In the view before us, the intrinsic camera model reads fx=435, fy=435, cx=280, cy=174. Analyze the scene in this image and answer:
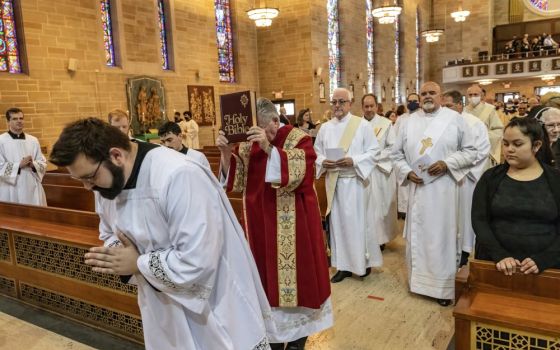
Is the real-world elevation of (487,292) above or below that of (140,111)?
below

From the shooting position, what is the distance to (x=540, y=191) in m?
2.38

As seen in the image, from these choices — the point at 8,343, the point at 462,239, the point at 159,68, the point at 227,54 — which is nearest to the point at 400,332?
the point at 462,239

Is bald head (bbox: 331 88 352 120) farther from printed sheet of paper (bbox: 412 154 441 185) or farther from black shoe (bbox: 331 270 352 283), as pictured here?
black shoe (bbox: 331 270 352 283)

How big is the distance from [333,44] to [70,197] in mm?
13921

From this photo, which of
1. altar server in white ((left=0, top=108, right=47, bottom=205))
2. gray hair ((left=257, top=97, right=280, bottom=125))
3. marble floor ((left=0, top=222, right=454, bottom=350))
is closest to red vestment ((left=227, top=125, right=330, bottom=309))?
gray hair ((left=257, top=97, right=280, bottom=125))

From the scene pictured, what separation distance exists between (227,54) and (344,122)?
11.6 m

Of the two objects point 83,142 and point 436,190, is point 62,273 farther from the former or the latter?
point 436,190

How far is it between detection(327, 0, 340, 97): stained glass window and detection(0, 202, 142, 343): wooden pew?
1392cm

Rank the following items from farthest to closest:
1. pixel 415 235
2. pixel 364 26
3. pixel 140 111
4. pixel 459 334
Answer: pixel 364 26, pixel 140 111, pixel 415 235, pixel 459 334

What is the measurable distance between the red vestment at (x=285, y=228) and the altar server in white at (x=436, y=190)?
134 cm

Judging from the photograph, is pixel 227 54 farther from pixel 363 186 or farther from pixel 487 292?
pixel 487 292

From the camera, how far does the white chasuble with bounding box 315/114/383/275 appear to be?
4.18 metres

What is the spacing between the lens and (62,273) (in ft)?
12.2

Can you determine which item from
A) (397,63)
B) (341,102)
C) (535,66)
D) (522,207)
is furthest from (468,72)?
(522,207)
